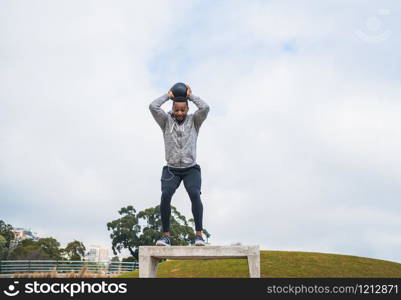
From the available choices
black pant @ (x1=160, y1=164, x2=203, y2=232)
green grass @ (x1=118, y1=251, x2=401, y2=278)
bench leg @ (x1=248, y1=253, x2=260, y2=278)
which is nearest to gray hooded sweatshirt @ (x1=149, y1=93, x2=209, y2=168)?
black pant @ (x1=160, y1=164, x2=203, y2=232)

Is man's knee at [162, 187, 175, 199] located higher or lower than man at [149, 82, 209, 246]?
lower

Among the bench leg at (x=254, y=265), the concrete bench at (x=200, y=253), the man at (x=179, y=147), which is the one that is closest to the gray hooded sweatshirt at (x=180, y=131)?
the man at (x=179, y=147)

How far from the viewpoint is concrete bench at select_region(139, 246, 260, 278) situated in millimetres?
6109

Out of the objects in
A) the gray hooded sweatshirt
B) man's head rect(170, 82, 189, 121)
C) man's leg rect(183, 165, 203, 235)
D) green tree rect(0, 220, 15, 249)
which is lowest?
man's leg rect(183, 165, 203, 235)

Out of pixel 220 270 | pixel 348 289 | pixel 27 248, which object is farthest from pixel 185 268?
pixel 27 248

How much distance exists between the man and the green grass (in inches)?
335

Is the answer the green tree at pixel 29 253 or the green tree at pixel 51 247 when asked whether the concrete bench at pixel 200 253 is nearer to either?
the green tree at pixel 29 253

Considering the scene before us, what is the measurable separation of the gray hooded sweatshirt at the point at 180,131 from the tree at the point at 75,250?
47970 mm

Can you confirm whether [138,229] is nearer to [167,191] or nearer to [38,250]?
[38,250]

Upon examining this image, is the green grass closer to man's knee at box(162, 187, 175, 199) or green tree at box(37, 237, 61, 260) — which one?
man's knee at box(162, 187, 175, 199)

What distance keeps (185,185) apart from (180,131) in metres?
0.89

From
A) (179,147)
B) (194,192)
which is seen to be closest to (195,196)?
(194,192)

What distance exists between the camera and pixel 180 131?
6836mm

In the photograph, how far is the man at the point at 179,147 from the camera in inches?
263
